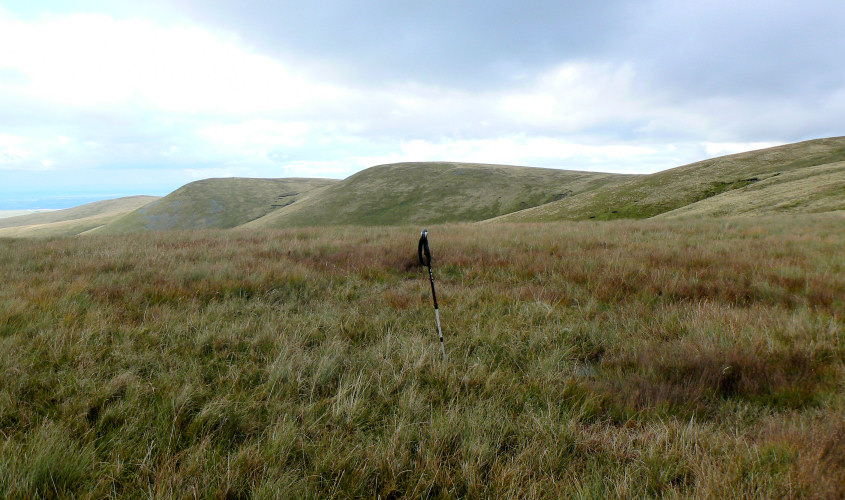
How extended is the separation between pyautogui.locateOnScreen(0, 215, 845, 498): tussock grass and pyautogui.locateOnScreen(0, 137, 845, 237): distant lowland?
1133 inches

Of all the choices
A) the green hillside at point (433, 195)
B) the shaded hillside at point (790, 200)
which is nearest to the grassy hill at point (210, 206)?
the green hillside at point (433, 195)

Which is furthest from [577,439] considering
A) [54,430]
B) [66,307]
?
[66,307]

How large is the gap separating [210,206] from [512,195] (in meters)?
85.9

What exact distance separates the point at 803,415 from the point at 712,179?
6167cm

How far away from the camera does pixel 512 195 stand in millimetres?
79250

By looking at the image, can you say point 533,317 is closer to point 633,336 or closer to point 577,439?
point 633,336

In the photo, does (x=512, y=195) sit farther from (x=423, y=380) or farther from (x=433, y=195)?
(x=423, y=380)

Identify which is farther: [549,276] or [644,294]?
[549,276]

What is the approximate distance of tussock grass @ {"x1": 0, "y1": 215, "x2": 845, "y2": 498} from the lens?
2.14 metres

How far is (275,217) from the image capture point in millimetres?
78250

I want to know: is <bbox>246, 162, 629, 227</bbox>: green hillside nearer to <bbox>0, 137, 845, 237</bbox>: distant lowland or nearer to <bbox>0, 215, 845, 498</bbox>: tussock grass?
<bbox>0, 137, 845, 237</bbox>: distant lowland

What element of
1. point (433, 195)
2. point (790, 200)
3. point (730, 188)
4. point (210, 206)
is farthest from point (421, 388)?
point (210, 206)

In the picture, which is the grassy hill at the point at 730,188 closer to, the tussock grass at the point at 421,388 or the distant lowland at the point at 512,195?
the distant lowland at the point at 512,195

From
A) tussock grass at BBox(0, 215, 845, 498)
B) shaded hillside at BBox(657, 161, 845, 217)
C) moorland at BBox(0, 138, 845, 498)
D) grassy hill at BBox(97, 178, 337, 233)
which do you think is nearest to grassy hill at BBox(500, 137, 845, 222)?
shaded hillside at BBox(657, 161, 845, 217)
